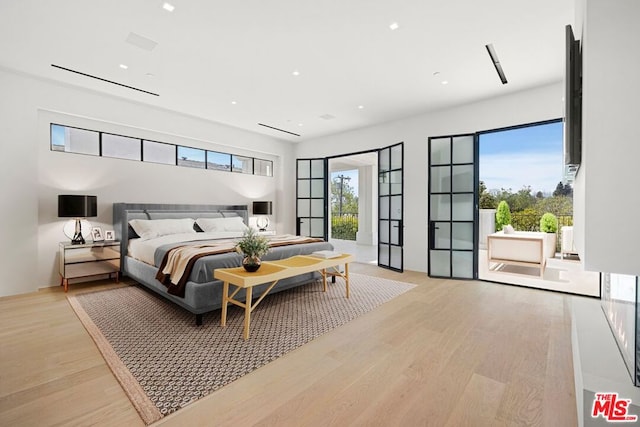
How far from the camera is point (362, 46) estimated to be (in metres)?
3.11

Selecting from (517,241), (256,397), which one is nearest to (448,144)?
(517,241)

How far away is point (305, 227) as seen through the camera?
23.9 ft

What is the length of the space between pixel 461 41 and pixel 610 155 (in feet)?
7.86

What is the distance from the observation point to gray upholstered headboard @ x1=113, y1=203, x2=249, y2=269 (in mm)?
4504

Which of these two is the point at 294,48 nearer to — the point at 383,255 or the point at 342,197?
the point at 383,255

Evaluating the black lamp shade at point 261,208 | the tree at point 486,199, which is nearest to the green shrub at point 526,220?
the tree at point 486,199

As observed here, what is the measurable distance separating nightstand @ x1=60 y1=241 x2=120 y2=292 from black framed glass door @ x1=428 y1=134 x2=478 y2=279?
16.8ft

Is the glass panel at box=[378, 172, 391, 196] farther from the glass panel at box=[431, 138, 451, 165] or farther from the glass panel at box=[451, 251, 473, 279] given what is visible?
the glass panel at box=[451, 251, 473, 279]

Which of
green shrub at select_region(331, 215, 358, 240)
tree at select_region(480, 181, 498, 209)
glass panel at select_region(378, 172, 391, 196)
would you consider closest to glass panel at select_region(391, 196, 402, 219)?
glass panel at select_region(378, 172, 391, 196)

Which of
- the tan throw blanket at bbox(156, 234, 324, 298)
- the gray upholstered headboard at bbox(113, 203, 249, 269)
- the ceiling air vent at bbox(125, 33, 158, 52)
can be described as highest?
the ceiling air vent at bbox(125, 33, 158, 52)

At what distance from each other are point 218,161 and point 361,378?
5369 millimetres

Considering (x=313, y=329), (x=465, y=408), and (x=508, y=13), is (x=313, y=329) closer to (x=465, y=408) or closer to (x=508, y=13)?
(x=465, y=408)

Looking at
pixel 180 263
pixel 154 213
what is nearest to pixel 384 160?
pixel 180 263

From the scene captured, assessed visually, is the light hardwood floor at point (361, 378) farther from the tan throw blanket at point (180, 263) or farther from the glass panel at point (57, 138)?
the glass panel at point (57, 138)
